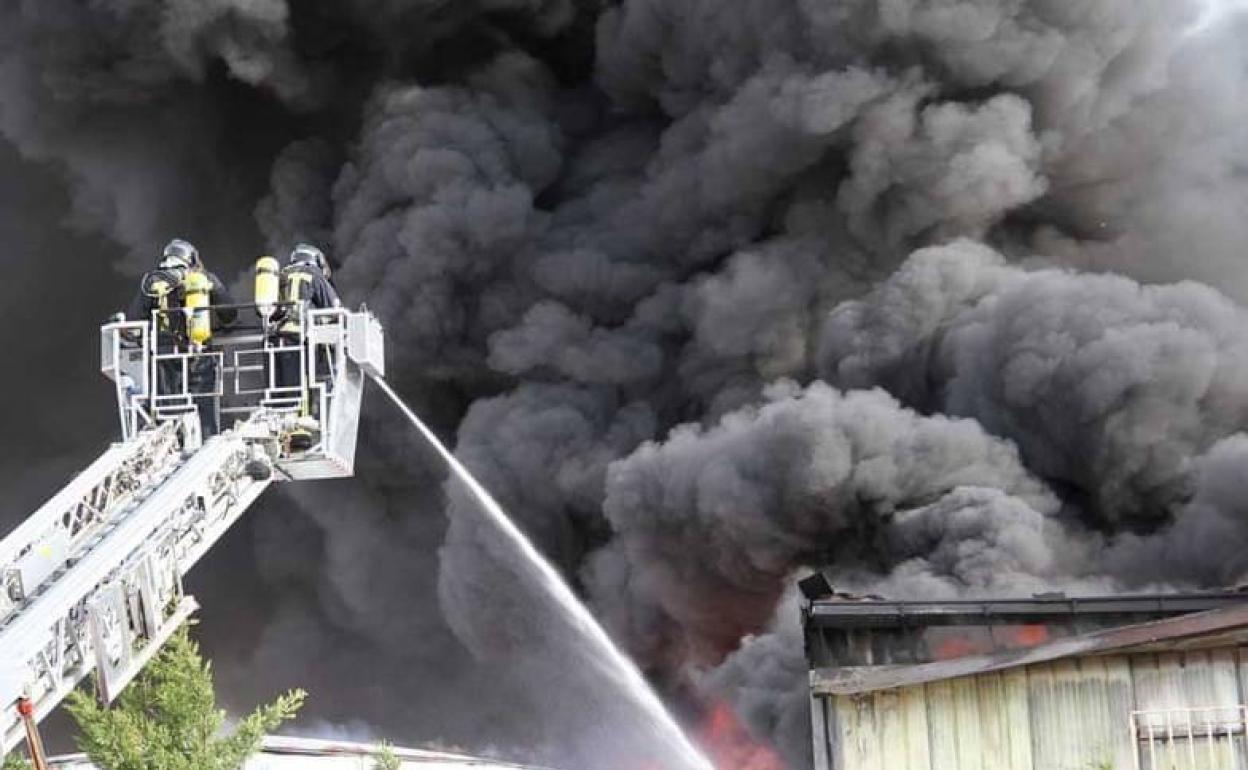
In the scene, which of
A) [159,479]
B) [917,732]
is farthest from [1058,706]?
[159,479]

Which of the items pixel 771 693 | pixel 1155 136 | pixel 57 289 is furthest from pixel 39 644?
pixel 57 289

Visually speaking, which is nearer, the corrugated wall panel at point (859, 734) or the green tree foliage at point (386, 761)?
the corrugated wall panel at point (859, 734)

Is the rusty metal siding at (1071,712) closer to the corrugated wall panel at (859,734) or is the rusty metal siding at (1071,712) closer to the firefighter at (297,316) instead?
the corrugated wall panel at (859,734)

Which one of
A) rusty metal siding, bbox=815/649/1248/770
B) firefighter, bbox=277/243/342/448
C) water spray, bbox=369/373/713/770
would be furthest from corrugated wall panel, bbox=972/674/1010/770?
water spray, bbox=369/373/713/770

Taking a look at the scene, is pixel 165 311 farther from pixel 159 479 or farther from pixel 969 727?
pixel 969 727

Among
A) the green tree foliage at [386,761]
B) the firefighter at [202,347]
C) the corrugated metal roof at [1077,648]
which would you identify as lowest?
the corrugated metal roof at [1077,648]

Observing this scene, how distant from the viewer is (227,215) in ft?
107

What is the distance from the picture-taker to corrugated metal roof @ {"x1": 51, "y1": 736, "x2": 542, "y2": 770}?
20.2 metres

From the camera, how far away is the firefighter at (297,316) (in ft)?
46.4

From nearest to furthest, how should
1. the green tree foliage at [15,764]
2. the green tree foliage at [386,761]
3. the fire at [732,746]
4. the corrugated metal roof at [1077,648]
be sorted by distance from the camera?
the corrugated metal roof at [1077,648]
the green tree foliage at [15,764]
the green tree foliage at [386,761]
the fire at [732,746]

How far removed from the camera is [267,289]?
14242 millimetres

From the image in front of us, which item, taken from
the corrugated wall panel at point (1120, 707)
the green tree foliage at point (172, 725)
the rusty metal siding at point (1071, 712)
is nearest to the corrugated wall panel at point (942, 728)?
the rusty metal siding at point (1071, 712)

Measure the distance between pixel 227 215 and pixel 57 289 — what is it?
429 cm

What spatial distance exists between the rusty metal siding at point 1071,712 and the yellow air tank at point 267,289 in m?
6.16
